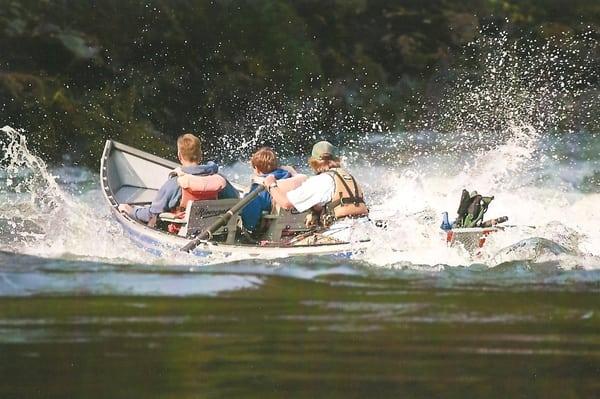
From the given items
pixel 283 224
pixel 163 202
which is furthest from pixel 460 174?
pixel 163 202

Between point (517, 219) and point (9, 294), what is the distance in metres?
5.67

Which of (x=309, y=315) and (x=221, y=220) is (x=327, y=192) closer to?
(x=221, y=220)

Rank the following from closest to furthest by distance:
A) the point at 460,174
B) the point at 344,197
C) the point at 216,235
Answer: the point at 344,197 → the point at 216,235 → the point at 460,174

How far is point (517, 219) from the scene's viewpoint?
38.1ft

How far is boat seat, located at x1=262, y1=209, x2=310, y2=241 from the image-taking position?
29.5ft

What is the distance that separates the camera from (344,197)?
28.0 ft

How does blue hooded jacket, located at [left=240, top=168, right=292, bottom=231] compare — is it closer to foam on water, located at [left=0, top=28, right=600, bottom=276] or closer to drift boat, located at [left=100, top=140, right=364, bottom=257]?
drift boat, located at [left=100, top=140, right=364, bottom=257]

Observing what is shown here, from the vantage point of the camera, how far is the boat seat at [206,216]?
8.78m

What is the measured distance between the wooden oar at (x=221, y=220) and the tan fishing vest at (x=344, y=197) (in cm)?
47

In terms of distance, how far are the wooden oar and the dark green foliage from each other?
809 centimetres

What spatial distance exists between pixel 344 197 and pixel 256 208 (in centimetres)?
73

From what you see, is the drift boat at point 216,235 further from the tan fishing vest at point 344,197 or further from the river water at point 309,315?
the tan fishing vest at point 344,197

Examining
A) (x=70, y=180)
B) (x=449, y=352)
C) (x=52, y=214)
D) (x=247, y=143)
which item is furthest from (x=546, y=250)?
(x=247, y=143)

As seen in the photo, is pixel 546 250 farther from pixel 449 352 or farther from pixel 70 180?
pixel 70 180
